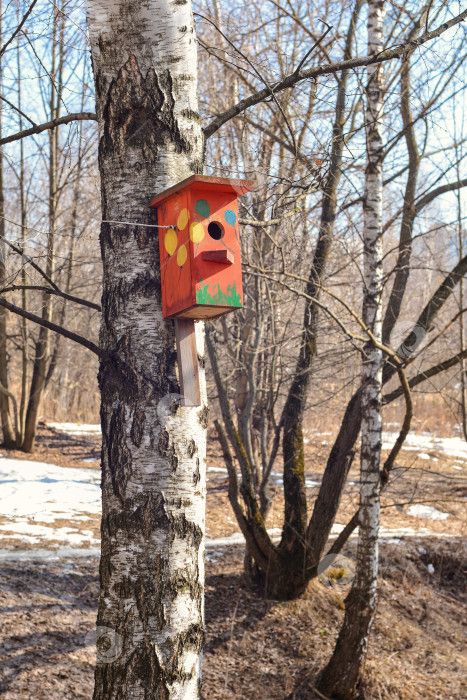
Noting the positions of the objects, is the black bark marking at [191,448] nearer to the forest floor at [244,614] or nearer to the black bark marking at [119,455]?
the black bark marking at [119,455]

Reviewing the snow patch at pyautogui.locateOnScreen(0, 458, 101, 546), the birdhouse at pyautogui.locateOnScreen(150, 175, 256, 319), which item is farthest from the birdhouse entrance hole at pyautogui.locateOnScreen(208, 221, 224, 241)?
the snow patch at pyautogui.locateOnScreen(0, 458, 101, 546)

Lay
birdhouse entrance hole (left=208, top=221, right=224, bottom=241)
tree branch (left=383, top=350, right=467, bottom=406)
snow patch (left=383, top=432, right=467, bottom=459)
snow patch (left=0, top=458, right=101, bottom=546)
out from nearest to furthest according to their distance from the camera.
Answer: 1. birdhouse entrance hole (left=208, top=221, right=224, bottom=241)
2. tree branch (left=383, top=350, right=467, bottom=406)
3. snow patch (left=0, top=458, right=101, bottom=546)
4. snow patch (left=383, top=432, right=467, bottom=459)

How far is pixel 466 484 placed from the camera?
10.1 meters

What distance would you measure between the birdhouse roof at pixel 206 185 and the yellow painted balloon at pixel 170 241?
0.32 feet

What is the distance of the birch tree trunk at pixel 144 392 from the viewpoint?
1944 millimetres

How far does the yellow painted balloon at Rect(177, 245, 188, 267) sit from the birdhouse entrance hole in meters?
0.19

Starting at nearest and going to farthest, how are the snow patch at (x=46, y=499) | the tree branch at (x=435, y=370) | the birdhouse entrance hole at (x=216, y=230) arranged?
the birdhouse entrance hole at (x=216, y=230) < the tree branch at (x=435, y=370) < the snow patch at (x=46, y=499)

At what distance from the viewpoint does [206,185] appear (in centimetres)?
211

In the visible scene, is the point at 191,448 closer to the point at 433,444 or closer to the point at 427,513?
the point at 427,513

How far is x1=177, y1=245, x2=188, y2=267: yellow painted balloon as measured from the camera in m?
2.10

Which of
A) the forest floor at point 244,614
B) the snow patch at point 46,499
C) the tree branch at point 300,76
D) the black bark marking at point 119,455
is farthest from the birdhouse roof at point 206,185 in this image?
the snow patch at point 46,499

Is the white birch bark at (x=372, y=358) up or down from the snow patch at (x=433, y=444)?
up

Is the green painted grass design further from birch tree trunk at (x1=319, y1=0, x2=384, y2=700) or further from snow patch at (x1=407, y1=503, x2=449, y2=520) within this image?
snow patch at (x1=407, y1=503, x2=449, y2=520)

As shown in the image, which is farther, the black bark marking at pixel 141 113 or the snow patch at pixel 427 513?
the snow patch at pixel 427 513
